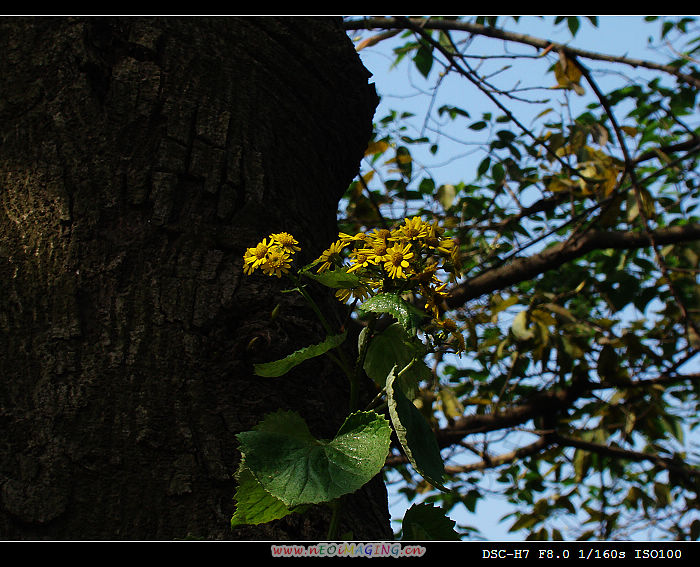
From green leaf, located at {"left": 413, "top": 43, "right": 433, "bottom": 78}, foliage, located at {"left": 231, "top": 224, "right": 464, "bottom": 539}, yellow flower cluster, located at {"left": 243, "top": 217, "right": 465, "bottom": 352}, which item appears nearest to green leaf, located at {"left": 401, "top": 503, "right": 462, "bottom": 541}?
foliage, located at {"left": 231, "top": 224, "right": 464, "bottom": 539}

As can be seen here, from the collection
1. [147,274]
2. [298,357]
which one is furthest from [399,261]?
[147,274]

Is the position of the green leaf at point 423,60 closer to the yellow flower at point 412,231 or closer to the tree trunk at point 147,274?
the tree trunk at point 147,274

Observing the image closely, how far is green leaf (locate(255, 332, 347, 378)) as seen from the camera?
897mm

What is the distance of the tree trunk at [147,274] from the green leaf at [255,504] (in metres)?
0.11

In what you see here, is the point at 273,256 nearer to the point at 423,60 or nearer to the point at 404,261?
the point at 404,261

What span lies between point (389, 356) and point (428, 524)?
25 cm

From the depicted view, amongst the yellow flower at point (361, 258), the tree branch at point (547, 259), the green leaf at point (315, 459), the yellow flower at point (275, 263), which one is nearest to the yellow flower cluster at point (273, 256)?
the yellow flower at point (275, 263)

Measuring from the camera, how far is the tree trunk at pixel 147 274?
93cm

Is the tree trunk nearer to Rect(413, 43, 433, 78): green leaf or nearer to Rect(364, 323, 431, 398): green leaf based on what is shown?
Rect(364, 323, 431, 398): green leaf

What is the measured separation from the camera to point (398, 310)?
0.81 metres

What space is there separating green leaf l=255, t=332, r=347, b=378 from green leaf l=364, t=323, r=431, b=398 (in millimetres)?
60

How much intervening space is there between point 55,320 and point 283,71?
2.57 ft

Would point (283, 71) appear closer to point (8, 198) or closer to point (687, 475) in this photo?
point (8, 198)

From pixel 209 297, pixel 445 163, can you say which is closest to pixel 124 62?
pixel 209 297
